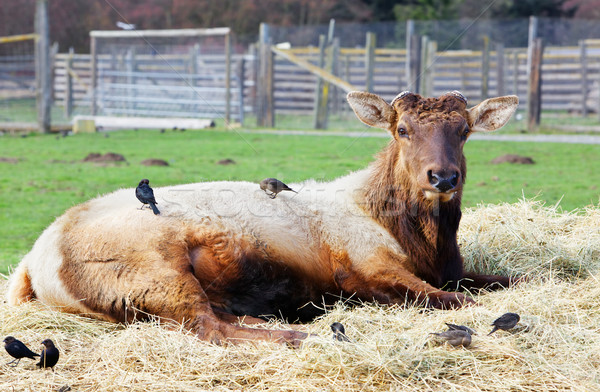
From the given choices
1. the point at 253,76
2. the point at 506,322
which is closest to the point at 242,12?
the point at 253,76

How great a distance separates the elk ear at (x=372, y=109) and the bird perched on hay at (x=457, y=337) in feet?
7.90

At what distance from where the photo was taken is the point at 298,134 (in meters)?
19.9

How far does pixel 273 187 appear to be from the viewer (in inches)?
218

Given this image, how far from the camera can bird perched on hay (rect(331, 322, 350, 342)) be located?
3.94 meters

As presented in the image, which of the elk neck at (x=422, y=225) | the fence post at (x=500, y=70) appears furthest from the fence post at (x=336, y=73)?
the elk neck at (x=422, y=225)

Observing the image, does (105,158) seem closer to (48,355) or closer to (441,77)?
(48,355)

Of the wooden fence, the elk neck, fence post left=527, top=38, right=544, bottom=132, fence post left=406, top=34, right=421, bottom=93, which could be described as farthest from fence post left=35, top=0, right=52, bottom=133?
the elk neck

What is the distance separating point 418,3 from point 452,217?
37537mm

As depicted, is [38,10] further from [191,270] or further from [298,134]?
[191,270]

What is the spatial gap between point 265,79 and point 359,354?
1894 cm

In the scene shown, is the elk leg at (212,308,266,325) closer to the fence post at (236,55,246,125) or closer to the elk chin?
the elk chin

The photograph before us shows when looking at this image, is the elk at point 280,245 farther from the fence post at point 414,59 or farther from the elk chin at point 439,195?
the fence post at point 414,59

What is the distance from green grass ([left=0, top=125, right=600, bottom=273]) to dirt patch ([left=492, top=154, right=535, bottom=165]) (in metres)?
0.19

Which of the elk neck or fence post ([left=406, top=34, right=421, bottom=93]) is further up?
fence post ([left=406, top=34, right=421, bottom=93])
